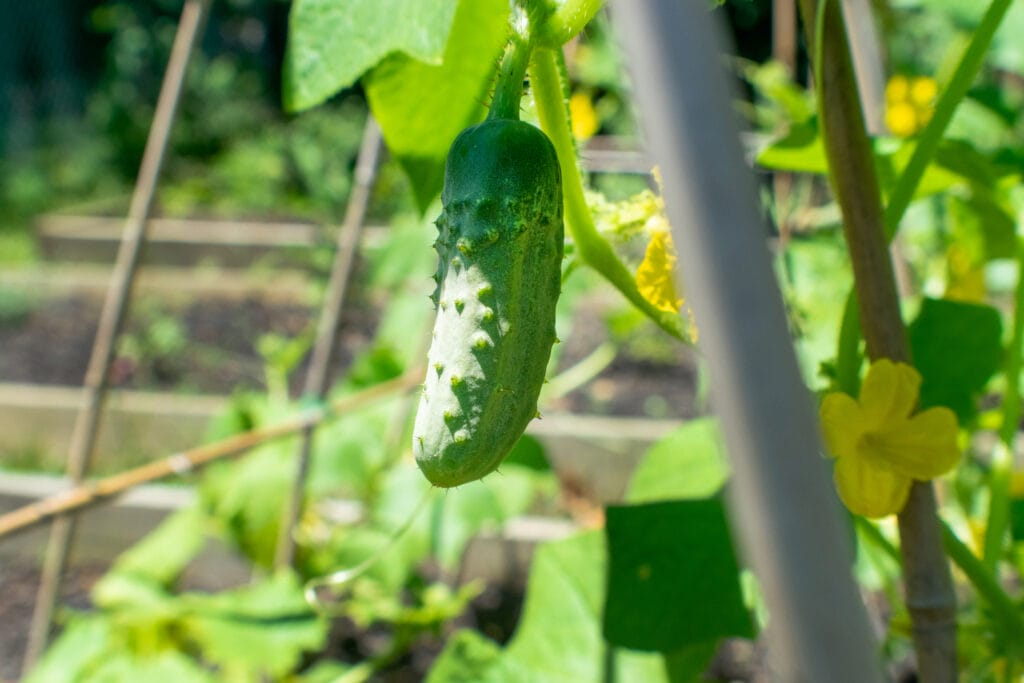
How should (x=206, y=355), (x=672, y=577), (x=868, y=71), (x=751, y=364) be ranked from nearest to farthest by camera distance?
(x=751, y=364) → (x=672, y=577) → (x=868, y=71) → (x=206, y=355)

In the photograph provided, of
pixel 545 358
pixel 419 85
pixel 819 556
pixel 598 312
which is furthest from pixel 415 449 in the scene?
pixel 598 312

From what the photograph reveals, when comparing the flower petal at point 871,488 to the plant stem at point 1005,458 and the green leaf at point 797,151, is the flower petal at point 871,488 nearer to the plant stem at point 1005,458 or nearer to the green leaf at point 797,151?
the plant stem at point 1005,458

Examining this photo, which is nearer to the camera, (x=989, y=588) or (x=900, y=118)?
(x=989, y=588)

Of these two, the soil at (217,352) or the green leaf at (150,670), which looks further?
the soil at (217,352)

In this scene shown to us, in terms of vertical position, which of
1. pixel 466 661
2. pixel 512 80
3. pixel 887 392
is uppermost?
pixel 512 80

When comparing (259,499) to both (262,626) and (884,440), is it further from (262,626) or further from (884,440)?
(884,440)

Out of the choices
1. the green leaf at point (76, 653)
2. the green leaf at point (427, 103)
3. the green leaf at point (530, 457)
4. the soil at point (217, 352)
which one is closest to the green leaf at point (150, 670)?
the green leaf at point (76, 653)

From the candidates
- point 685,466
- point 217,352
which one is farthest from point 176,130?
point 685,466
